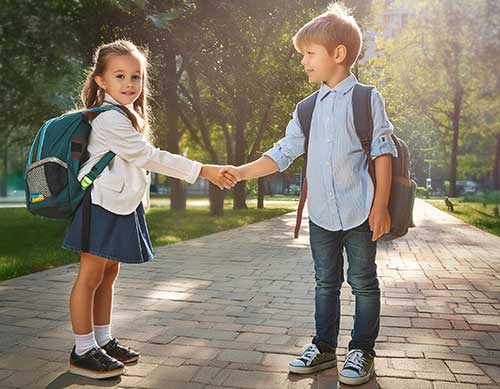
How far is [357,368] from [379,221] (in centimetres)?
78

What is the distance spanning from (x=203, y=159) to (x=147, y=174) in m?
30.9

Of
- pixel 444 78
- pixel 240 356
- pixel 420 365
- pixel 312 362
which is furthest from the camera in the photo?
pixel 444 78

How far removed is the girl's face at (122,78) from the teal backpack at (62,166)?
0.34 feet

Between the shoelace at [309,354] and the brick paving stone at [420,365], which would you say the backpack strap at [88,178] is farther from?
the brick paving stone at [420,365]

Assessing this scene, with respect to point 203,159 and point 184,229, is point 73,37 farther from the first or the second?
point 203,159

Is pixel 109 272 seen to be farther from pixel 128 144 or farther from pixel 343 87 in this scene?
pixel 343 87

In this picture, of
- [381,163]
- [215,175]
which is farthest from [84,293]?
[381,163]

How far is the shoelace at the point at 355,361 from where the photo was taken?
3202 mm

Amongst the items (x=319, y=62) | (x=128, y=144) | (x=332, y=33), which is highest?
(x=332, y=33)

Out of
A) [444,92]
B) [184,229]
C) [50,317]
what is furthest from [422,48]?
[50,317]

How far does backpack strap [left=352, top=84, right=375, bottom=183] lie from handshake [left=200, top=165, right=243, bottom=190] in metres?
0.76

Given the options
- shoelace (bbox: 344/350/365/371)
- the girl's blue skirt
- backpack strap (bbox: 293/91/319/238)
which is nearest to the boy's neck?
backpack strap (bbox: 293/91/319/238)

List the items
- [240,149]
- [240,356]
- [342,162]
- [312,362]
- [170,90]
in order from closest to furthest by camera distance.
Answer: [342,162]
[312,362]
[240,356]
[170,90]
[240,149]

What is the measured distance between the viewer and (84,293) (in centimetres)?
323
